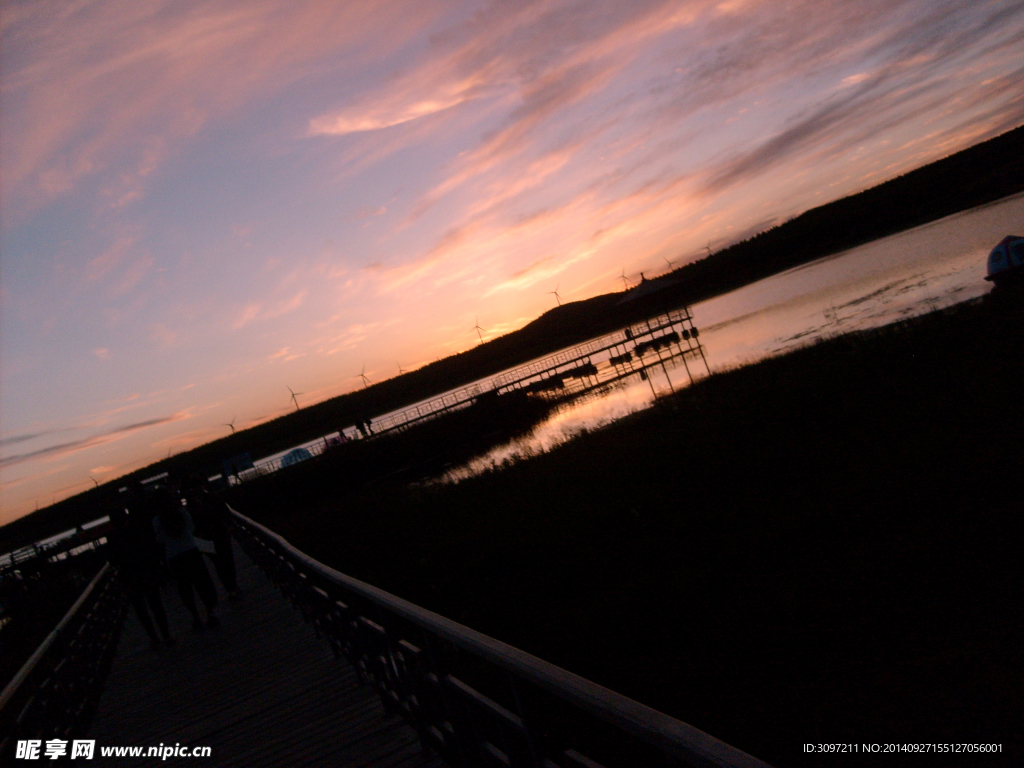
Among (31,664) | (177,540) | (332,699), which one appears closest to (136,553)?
(177,540)

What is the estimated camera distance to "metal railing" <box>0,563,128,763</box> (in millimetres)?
5109

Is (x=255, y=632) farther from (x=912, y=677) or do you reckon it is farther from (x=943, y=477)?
(x=943, y=477)

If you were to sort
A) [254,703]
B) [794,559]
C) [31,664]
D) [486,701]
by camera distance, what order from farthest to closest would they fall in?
[794,559]
[254,703]
[31,664]
[486,701]

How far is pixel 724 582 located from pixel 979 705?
311 centimetres

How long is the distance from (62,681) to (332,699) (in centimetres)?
332

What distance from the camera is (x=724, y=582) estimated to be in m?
7.39

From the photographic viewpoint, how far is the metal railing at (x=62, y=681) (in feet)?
16.8

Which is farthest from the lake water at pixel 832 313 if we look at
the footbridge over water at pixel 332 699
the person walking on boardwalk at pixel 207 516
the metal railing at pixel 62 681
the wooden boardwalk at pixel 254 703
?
the footbridge over water at pixel 332 699

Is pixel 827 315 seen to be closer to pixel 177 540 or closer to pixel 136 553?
pixel 177 540

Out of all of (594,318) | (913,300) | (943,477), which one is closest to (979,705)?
(943,477)

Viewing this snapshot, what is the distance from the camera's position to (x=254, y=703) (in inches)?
243

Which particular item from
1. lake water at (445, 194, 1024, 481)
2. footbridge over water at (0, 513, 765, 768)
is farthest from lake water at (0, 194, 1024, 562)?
footbridge over water at (0, 513, 765, 768)

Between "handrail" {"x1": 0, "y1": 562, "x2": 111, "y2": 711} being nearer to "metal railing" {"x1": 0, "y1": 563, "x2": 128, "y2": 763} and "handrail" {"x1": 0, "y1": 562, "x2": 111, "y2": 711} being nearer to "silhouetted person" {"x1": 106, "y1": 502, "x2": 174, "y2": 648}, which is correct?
"metal railing" {"x1": 0, "y1": 563, "x2": 128, "y2": 763}

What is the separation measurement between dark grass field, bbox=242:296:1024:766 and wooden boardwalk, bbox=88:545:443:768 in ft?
7.25
